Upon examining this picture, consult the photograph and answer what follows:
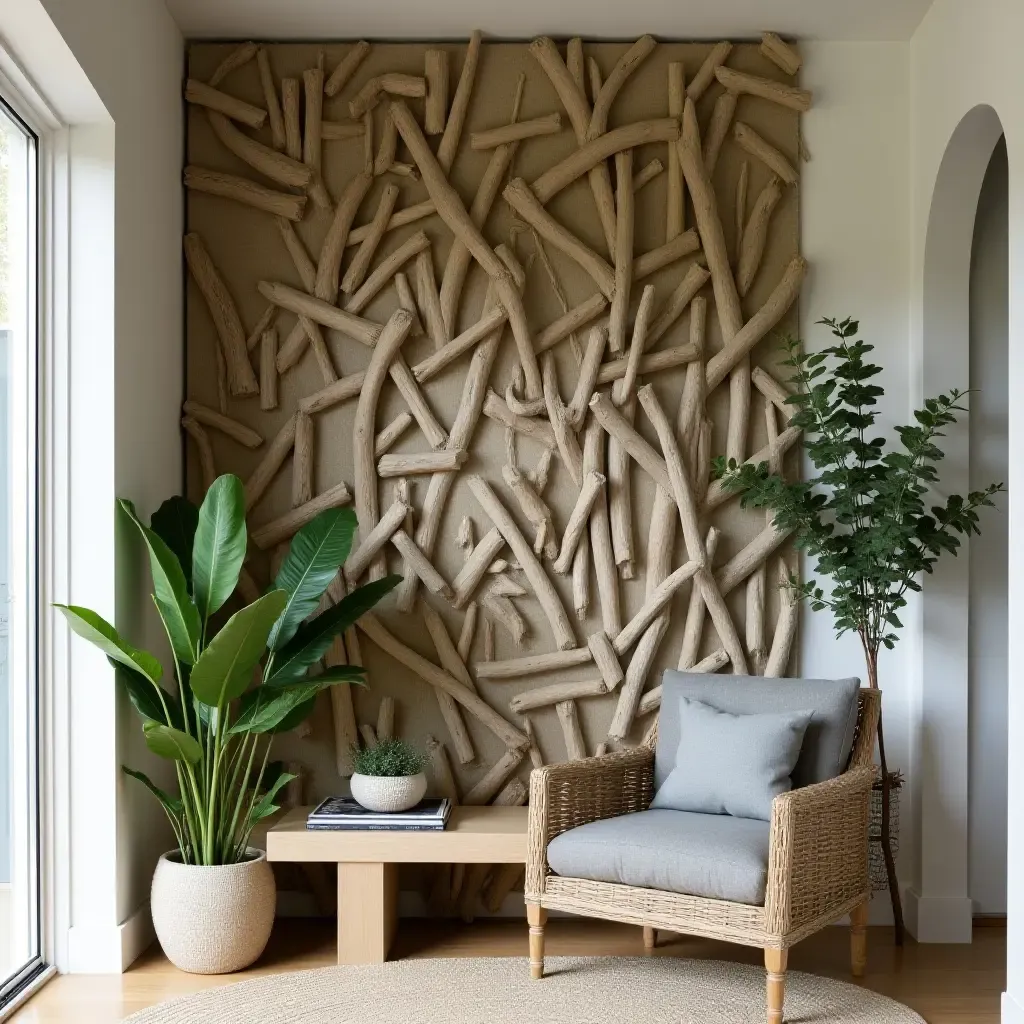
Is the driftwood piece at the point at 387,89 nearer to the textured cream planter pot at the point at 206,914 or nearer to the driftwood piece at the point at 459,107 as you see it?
the driftwood piece at the point at 459,107

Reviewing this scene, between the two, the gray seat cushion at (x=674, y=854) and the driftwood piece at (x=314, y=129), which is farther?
the driftwood piece at (x=314, y=129)

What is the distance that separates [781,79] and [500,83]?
0.96m

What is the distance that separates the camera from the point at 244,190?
414cm

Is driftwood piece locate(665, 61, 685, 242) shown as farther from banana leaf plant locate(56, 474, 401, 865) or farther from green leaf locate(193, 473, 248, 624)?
green leaf locate(193, 473, 248, 624)

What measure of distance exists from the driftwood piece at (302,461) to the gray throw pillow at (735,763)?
1539mm

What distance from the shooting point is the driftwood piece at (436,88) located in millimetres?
4121

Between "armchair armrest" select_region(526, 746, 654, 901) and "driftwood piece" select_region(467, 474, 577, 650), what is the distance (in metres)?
0.52

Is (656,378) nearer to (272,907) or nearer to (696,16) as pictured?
(696,16)

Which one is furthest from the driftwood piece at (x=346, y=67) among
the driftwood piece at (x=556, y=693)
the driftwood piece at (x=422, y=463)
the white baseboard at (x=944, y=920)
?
the white baseboard at (x=944, y=920)

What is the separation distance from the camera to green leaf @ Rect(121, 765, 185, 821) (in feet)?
11.5

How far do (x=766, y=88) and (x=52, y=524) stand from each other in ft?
8.86

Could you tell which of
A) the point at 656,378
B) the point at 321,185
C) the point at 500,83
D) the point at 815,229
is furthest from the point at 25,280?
the point at 815,229

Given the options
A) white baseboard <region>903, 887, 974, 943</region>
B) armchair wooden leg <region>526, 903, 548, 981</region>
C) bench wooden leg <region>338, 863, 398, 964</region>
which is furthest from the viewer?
white baseboard <region>903, 887, 974, 943</region>

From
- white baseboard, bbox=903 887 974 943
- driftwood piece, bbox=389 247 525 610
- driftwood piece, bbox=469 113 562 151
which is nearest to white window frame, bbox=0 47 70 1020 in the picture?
driftwood piece, bbox=389 247 525 610
